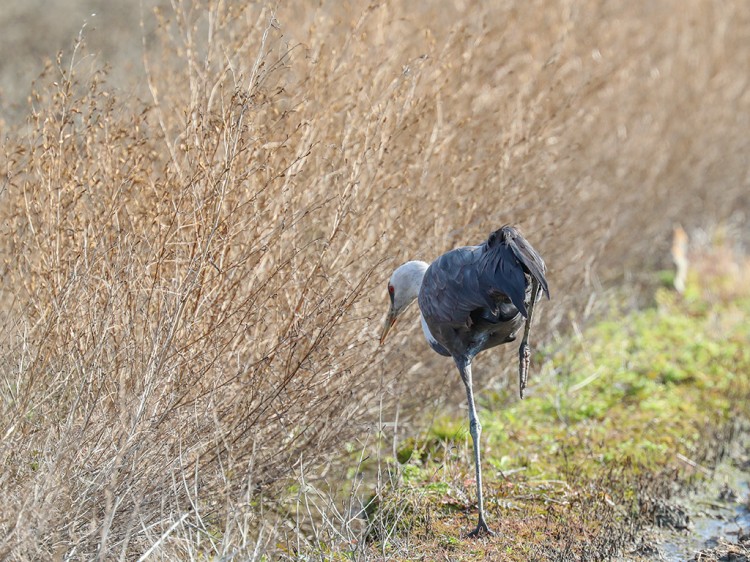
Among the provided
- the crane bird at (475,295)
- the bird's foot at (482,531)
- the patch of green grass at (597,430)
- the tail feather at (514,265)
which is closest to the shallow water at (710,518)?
the patch of green grass at (597,430)

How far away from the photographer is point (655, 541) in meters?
5.07

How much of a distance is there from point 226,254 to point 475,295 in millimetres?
1071

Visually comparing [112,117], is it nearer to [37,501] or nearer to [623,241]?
[37,501]

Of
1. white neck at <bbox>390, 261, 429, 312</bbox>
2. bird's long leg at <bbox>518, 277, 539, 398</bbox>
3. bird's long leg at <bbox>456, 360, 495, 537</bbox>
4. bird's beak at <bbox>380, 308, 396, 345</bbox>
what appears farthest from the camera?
bird's beak at <bbox>380, 308, 396, 345</bbox>

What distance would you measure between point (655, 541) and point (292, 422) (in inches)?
73.5

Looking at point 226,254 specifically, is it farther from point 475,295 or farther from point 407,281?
point 475,295

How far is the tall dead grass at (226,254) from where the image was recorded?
3.98 metres

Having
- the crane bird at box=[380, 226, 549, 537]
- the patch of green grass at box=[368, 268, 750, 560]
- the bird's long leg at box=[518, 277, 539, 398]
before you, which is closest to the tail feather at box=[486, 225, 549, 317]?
the crane bird at box=[380, 226, 549, 537]

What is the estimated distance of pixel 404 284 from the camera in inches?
193

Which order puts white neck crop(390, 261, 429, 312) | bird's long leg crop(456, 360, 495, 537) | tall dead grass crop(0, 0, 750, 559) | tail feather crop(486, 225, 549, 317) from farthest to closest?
white neck crop(390, 261, 429, 312)
bird's long leg crop(456, 360, 495, 537)
tail feather crop(486, 225, 549, 317)
tall dead grass crop(0, 0, 750, 559)

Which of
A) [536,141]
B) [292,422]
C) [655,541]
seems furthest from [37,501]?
[536,141]

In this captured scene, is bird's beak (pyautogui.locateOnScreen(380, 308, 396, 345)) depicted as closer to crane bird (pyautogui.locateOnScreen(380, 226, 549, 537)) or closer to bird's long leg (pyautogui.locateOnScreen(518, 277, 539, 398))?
crane bird (pyautogui.locateOnScreen(380, 226, 549, 537))

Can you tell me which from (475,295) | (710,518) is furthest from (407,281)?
(710,518)

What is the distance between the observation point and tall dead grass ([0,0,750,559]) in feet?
13.1
